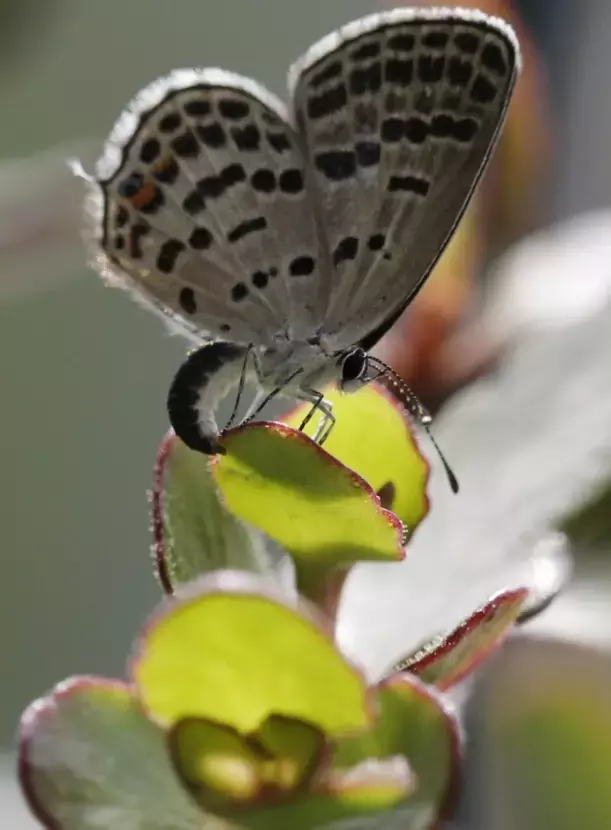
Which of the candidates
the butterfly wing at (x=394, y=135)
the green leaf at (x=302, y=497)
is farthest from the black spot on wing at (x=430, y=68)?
the green leaf at (x=302, y=497)

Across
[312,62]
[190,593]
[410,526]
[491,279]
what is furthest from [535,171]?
[190,593]

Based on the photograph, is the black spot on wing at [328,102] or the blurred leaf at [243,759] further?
the black spot on wing at [328,102]

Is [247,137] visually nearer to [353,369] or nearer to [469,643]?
[353,369]

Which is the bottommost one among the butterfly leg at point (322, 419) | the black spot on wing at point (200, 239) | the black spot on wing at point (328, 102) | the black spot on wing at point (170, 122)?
the butterfly leg at point (322, 419)

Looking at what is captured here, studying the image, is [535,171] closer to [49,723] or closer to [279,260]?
[279,260]

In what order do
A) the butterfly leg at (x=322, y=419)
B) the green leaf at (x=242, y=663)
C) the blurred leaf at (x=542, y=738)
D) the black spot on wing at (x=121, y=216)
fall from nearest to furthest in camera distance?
the green leaf at (x=242, y=663), the butterfly leg at (x=322, y=419), the black spot on wing at (x=121, y=216), the blurred leaf at (x=542, y=738)

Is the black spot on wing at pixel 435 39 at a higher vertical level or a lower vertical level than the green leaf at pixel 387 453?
higher

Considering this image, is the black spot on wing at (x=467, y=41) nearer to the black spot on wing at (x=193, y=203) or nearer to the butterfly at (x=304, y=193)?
the butterfly at (x=304, y=193)

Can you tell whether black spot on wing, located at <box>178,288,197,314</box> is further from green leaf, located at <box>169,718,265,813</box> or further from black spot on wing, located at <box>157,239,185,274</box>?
green leaf, located at <box>169,718,265,813</box>

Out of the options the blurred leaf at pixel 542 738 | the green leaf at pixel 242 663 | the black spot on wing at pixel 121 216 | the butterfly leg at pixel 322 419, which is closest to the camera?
the green leaf at pixel 242 663
